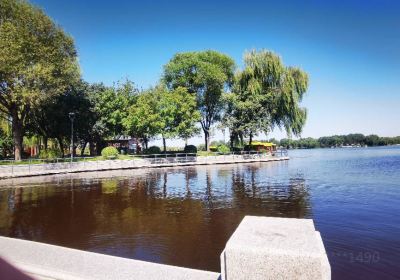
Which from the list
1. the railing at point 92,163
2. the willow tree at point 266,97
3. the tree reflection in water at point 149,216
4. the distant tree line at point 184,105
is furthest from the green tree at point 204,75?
the tree reflection in water at point 149,216

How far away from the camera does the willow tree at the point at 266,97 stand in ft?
164

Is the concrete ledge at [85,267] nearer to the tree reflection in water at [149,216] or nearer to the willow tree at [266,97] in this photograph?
the tree reflection in water at [149,216]

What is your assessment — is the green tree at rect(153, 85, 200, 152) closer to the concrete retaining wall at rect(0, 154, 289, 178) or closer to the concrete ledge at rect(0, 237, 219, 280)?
the concrete retaining wall at rect(0, 154, 289, 178)

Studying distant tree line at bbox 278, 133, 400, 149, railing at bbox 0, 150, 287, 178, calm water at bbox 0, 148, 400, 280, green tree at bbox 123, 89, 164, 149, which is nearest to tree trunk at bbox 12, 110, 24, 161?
railing at bbox 0, 150, 287, 178

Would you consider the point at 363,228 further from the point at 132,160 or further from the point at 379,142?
the point at 379,142

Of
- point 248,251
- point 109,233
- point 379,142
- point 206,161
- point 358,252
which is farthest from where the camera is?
point 379,142

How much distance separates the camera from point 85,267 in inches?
219

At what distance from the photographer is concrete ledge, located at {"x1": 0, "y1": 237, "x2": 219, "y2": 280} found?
16.9ft

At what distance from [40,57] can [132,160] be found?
15.1 meters

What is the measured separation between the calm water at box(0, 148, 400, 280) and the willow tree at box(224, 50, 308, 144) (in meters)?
30.6

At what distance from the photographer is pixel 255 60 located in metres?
50.8

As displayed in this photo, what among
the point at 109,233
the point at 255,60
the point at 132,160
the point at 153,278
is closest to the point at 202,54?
the point at 255,60

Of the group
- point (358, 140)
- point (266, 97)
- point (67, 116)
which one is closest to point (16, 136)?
point (67, 116)

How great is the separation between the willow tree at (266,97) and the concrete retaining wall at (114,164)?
17.4 ft
